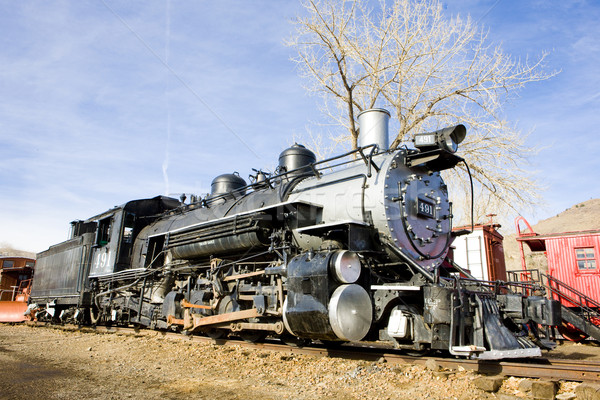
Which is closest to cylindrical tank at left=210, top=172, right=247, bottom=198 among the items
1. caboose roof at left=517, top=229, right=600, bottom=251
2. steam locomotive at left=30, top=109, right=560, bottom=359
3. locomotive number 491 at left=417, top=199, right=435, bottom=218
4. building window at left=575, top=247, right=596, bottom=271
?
steam locomotive at left=30, top=109, right=560, bottom=359

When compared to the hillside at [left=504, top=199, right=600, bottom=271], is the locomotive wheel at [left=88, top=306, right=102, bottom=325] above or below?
below

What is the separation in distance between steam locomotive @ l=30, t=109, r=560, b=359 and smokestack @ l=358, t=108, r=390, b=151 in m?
0.02

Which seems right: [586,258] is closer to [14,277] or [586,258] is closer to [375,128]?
[375,128]

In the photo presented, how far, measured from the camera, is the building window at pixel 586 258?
40.5 ft

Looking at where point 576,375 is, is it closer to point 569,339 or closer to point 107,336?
point 569,339

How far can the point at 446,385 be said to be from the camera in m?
4.26

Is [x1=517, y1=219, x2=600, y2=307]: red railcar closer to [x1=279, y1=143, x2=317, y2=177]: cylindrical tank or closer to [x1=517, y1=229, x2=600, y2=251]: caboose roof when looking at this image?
[x1=517, y1=229, x2=600, y2=251]: caboose roof

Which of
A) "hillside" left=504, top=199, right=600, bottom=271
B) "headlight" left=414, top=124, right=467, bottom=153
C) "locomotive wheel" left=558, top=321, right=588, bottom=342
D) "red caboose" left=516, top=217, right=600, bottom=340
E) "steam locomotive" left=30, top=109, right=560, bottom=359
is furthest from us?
"hillside" left=504, top=199, right=600, bottom=271

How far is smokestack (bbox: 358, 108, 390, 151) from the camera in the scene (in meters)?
7.39

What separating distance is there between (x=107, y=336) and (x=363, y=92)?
13331 mm

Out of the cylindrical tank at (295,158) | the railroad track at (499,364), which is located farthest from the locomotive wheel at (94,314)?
the cylindrical tank at (295,158)

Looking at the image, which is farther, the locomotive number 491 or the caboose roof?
the caboose roof

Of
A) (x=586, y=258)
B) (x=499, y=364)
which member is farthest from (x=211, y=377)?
(x=586, y=258)

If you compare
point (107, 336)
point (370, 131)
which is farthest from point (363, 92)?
point (107, 336)
